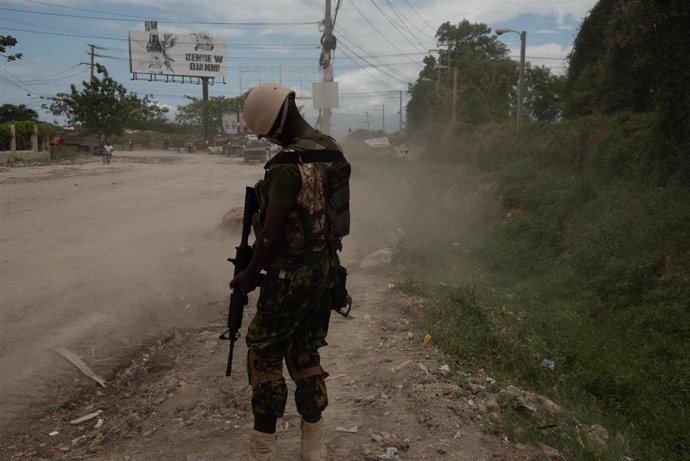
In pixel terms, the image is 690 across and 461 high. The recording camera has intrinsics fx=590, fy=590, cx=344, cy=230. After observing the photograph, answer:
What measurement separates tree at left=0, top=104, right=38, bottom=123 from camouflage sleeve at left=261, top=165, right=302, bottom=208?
1411 inches

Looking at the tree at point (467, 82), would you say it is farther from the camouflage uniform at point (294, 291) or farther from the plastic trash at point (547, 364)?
the camouflage uniform at point (294, 291)

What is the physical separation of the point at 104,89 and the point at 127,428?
1660 inches

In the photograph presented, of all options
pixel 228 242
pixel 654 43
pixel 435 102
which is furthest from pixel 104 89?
pixel 654 43

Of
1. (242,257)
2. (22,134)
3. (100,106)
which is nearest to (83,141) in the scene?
(100,106)

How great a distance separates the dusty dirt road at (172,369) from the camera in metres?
3.27

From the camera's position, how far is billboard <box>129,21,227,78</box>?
5894 cm

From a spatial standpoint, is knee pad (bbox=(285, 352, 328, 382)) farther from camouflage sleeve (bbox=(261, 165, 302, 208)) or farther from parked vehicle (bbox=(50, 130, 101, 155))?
parked vehicle (bbox=(50, 130, 101, 155))

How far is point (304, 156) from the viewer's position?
2.53 metres

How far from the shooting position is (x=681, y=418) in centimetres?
438

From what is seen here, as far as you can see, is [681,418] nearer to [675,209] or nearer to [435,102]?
[675,209]

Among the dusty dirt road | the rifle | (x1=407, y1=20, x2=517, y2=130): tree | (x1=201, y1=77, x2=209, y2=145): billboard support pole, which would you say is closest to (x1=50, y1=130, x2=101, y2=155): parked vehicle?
(x1=201, y1=77, x2=209, y2=145): billboard support pole

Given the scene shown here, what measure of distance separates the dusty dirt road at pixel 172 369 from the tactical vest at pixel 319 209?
1.16 m

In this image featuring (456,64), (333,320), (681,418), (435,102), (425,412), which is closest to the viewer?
(425,412)

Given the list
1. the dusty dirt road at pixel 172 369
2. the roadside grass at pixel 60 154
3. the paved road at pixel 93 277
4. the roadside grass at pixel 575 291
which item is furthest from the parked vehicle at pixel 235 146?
the dusty dirt road at pixel 172 369
